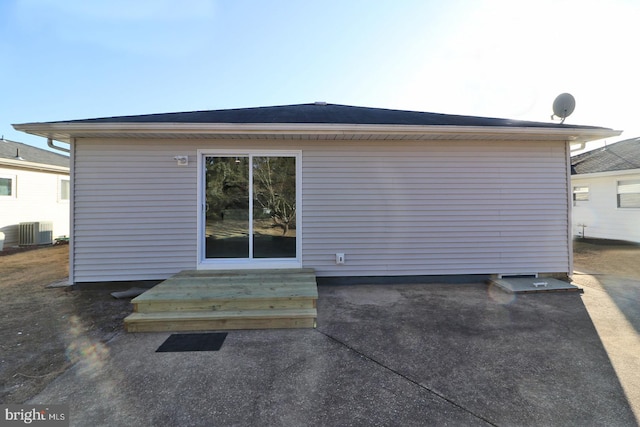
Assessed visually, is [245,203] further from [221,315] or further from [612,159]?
[612,159]

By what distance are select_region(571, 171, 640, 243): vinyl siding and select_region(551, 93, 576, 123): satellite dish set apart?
5.43 meters

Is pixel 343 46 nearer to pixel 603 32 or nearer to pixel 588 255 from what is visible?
pixel 603 32

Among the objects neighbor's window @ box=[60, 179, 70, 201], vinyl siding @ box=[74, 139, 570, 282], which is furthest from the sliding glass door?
neighbor's window @ box=[60, 179, 70, 201]

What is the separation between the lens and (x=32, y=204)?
32.4ft

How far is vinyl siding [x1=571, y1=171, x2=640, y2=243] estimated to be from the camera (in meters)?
9.58

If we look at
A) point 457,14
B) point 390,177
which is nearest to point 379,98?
point 457,14

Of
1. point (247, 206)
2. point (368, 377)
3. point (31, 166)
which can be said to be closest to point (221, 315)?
point (368, 377)

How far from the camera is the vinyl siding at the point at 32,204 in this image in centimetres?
913

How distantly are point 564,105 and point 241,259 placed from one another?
789cm

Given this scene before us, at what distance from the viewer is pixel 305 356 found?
274 cm

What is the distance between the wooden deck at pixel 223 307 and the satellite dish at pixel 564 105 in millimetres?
7084
